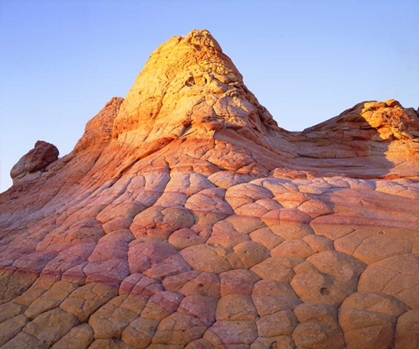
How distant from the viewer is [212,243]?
5.58 metres

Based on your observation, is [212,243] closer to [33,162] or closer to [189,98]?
[189,98]

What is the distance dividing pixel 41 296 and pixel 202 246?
2.08 metres

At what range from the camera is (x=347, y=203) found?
6.08 metres

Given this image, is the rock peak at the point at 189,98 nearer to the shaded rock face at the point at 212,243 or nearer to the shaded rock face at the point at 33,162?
A: the shaded rock face at the point at 212,243

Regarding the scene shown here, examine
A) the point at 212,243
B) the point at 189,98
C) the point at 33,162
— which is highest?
the point at 189,98

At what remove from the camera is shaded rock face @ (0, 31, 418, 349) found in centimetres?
436

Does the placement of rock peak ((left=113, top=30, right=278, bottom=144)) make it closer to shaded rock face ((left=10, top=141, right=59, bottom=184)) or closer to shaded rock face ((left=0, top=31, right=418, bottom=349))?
shaded rock face ((left=0, top=31, right=418, bottom=349))

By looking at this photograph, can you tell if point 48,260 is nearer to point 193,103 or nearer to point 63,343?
point 63,343

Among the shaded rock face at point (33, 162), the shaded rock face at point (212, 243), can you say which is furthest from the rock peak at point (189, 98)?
the shaded rock face at point (33, 162)

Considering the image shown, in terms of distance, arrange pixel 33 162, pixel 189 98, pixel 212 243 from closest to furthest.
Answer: pixel 212 243
pixel 189 98
pixel 33 162

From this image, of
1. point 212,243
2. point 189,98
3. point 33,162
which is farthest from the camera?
point 33,162

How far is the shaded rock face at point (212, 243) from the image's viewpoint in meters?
4.36

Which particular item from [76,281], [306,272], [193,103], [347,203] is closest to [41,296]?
[76,281]

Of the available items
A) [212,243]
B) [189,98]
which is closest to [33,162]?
[189,98]
